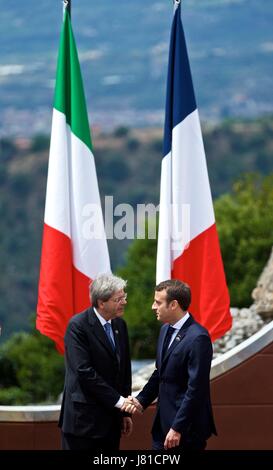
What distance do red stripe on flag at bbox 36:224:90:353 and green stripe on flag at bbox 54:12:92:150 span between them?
69 cm

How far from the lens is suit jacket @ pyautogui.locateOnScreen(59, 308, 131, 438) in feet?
18.9

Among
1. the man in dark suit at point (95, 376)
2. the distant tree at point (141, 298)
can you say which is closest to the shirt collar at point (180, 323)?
the man in dark suit at point (95, 376)

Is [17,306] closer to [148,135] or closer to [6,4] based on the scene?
[148,135]

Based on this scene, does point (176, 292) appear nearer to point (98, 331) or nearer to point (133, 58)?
point (98, 331)

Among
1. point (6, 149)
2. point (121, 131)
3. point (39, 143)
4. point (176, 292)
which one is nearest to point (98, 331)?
point (176, 292)

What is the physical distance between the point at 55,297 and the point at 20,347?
58.4 feet

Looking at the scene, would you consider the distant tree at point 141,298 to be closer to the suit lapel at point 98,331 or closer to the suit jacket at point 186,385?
the suit lapel at point 98,331

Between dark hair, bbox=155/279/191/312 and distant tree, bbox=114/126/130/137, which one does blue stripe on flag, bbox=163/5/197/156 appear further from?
distant tree, bbox=114/126/130/137

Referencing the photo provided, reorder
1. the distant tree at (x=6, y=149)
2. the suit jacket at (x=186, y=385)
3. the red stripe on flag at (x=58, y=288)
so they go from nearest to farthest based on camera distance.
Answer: the suit jacket at (x=186, y=385) < the red stripe on flag at (x=58, y=288) < the distant tree at (x=6, y=149)

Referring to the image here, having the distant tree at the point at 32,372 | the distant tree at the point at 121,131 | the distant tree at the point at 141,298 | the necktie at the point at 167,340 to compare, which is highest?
the distant tree at the point at 121,131

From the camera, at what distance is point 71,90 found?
7.32 meters

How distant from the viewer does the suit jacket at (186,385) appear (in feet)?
18.2

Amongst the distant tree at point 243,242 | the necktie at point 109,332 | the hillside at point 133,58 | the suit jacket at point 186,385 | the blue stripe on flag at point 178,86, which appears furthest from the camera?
the hillside at point 133,58

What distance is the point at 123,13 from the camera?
6209cm
